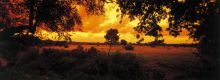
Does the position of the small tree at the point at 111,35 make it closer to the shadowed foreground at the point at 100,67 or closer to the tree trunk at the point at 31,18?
the shadowed foreground at the point at 100,67

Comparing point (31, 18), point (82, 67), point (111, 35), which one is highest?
point (31, 18)

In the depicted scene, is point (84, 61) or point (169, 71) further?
point (84, 61)

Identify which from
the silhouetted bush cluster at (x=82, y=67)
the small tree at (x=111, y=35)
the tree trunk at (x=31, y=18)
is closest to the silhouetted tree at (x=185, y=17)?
the silhouetted bush cluster at (x=82, y=67)

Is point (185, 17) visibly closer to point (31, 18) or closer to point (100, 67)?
point (100, 67)

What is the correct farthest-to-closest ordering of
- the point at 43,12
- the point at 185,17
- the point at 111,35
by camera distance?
the point at 111,35 < the point at 43,12 < the point at 185,17

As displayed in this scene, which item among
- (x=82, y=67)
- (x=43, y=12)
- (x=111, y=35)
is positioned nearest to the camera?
(x=43, y=12)

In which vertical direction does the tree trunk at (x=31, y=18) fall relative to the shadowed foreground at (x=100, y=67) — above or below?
above

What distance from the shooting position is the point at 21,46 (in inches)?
1378

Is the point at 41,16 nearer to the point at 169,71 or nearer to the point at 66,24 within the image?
the point at 66,24

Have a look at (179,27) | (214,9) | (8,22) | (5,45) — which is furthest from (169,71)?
(5,45)

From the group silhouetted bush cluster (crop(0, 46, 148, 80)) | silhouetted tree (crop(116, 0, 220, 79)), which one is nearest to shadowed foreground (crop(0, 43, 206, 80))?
silhouetted bush cluster (crop(0, 46, 148, 80))

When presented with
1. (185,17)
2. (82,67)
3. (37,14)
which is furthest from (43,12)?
(185,17)

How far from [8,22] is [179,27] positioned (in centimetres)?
1155

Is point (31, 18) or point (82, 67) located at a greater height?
point (31, 18)
